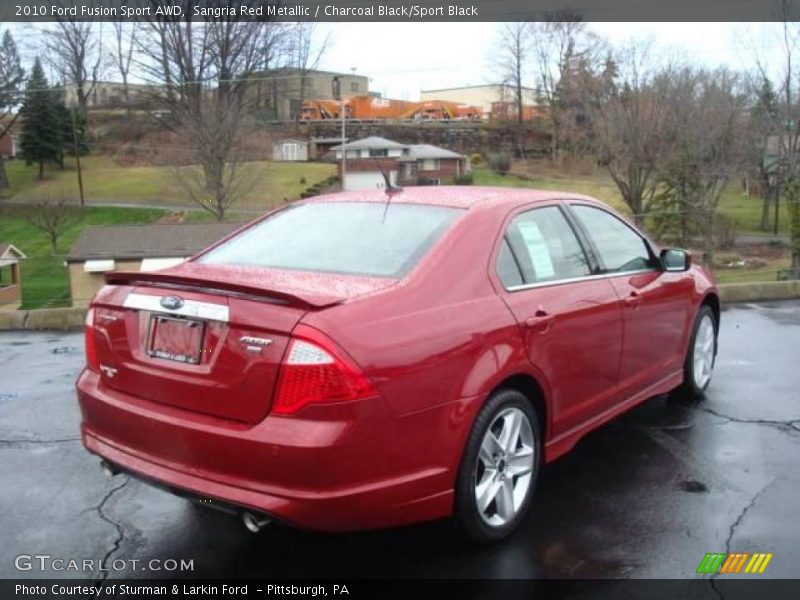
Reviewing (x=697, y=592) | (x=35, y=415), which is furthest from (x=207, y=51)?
(x=697, y=592)

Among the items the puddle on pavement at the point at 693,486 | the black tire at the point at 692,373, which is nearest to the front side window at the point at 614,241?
the black tire at the point at 692,373

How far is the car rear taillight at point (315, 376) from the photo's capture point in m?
2.75

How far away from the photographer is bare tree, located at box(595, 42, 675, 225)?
36.1 meters

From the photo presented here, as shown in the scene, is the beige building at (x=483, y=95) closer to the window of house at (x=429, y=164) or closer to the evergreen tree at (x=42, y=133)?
the window of house at (x=429, y=164)

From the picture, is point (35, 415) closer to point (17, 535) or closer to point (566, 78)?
point (17, 535)

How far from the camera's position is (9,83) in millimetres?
53875

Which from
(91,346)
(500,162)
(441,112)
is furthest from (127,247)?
(441,112)

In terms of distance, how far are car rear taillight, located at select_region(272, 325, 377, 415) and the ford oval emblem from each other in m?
0.56

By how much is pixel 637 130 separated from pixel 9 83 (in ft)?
139

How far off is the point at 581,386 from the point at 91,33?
166 ft

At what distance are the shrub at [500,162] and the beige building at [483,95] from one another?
361 inches

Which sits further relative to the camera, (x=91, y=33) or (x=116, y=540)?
(x=91, y=33)

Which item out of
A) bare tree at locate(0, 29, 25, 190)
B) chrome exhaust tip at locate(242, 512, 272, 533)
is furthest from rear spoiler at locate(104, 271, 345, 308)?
bare tree at locate(0, 29, 25, 190)

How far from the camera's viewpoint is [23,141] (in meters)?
67.8
